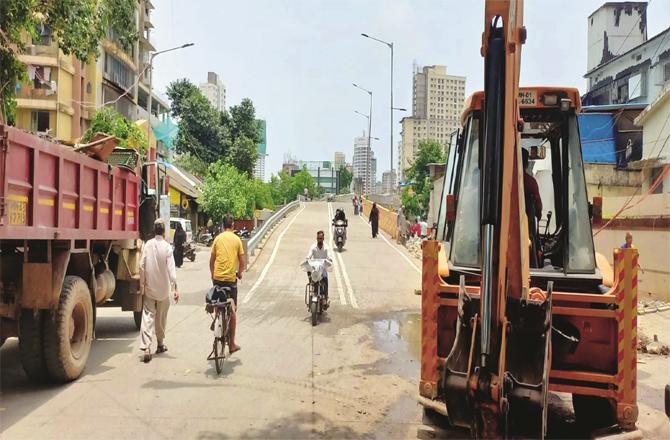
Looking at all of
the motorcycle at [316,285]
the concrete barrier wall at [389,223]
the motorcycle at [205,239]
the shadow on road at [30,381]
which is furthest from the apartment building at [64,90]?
the shadow on road at [30,381]

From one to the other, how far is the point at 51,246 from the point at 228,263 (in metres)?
2.15

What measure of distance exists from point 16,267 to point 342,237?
54.2 ft

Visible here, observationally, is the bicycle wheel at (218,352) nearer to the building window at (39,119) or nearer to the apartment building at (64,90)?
the apartment building at (64,90)

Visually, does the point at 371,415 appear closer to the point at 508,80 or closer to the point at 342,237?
the point at 508,80

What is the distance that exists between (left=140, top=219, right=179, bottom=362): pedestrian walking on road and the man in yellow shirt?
60 cm

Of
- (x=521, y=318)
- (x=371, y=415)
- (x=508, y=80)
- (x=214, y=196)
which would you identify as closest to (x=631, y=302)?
(x=521, y=318)

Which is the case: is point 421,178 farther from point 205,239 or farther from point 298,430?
Result: point 298,430

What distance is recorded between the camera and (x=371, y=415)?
5.45 meters

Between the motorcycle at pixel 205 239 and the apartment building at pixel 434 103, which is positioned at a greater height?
the apartment building at pixel 434 103

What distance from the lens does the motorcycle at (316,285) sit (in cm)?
990

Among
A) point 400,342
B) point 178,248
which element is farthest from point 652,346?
point 178,248

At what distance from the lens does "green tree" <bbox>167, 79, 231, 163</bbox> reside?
48.6 meters

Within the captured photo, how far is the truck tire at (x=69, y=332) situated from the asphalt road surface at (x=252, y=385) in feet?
0.70

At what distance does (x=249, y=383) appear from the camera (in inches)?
249
